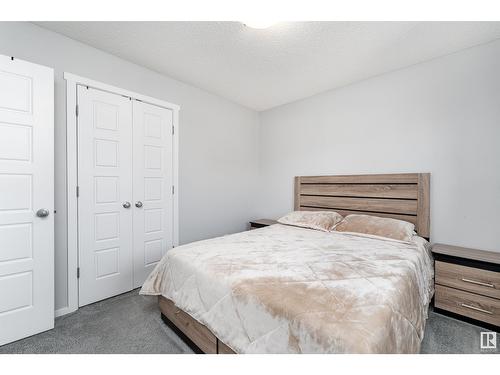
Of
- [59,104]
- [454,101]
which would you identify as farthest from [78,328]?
[454,101]

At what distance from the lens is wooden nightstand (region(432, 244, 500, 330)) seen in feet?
6.01

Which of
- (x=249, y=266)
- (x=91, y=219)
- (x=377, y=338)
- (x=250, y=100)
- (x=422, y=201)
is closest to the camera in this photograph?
(x=377, y=338)

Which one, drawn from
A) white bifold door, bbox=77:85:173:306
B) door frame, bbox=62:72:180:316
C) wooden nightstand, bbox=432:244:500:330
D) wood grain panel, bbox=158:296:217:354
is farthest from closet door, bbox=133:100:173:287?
wooden nightstand, bbox=432:244:500:330

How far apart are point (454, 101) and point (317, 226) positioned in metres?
1.86

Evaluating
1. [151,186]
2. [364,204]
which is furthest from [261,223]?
[151,186]

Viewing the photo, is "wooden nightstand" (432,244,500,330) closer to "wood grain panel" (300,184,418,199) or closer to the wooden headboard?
the wooden headboard

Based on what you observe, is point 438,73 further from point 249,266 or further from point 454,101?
point 249,266

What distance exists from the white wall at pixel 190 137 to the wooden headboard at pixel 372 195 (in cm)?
103

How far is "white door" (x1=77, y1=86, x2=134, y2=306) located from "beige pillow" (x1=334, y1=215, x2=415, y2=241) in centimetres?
239

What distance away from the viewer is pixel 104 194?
7.68 feet

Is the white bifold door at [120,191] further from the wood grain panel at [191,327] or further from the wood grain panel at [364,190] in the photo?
the wood grain panel at [364,190]

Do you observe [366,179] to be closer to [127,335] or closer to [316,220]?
[316,220]

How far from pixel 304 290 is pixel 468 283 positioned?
1.71 m
